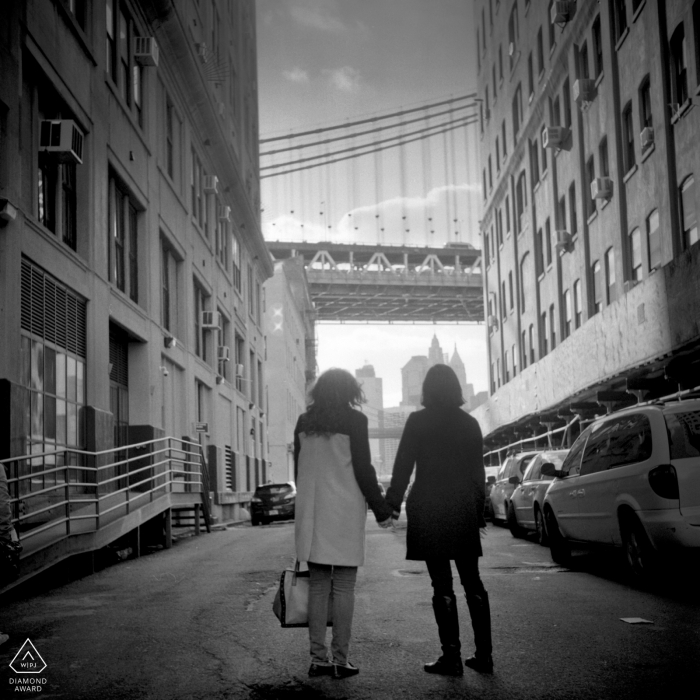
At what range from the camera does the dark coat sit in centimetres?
583

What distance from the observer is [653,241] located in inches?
927

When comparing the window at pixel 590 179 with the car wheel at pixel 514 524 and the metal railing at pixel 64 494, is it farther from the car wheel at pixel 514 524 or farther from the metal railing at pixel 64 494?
the metal railing at pixel 64 494

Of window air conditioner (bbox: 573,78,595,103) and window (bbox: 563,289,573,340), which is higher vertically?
window air conditioner (bbox: 573,78,595,103)

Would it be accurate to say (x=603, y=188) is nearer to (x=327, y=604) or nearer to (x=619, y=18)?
(x=619, y=18)

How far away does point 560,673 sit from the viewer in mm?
5605

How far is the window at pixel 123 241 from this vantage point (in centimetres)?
2059

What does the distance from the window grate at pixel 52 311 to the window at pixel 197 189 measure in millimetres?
14311

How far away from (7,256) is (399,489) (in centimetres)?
921

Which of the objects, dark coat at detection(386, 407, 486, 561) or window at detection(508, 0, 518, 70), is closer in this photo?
dark coat at detection(386, 407, 486, 561)

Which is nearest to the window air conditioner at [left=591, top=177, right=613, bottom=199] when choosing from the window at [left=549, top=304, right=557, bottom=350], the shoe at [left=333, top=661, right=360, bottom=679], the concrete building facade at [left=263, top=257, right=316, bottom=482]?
the window at [left=549, top=304, right=557, bottom=350]

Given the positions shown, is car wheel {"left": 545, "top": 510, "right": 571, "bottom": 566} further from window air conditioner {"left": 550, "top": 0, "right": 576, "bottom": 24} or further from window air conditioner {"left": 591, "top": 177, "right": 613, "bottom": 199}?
window air conditioner {"left": 550, "top": 0, "right": 576, "bottom": 24}

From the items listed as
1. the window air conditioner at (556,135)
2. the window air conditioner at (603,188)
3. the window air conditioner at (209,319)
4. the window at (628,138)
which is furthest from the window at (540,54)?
the window air conditioner at (209,319)

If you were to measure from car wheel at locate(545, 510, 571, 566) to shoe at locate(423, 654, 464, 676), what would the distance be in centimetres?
679

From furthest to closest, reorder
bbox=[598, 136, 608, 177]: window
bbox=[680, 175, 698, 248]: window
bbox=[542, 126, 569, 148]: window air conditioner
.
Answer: bbox=[542, 126, 569, 148]: window air conditioner → bbox=[598, 136, 608, 177]: window → bbox=[680, 175, 698, 248]: window
